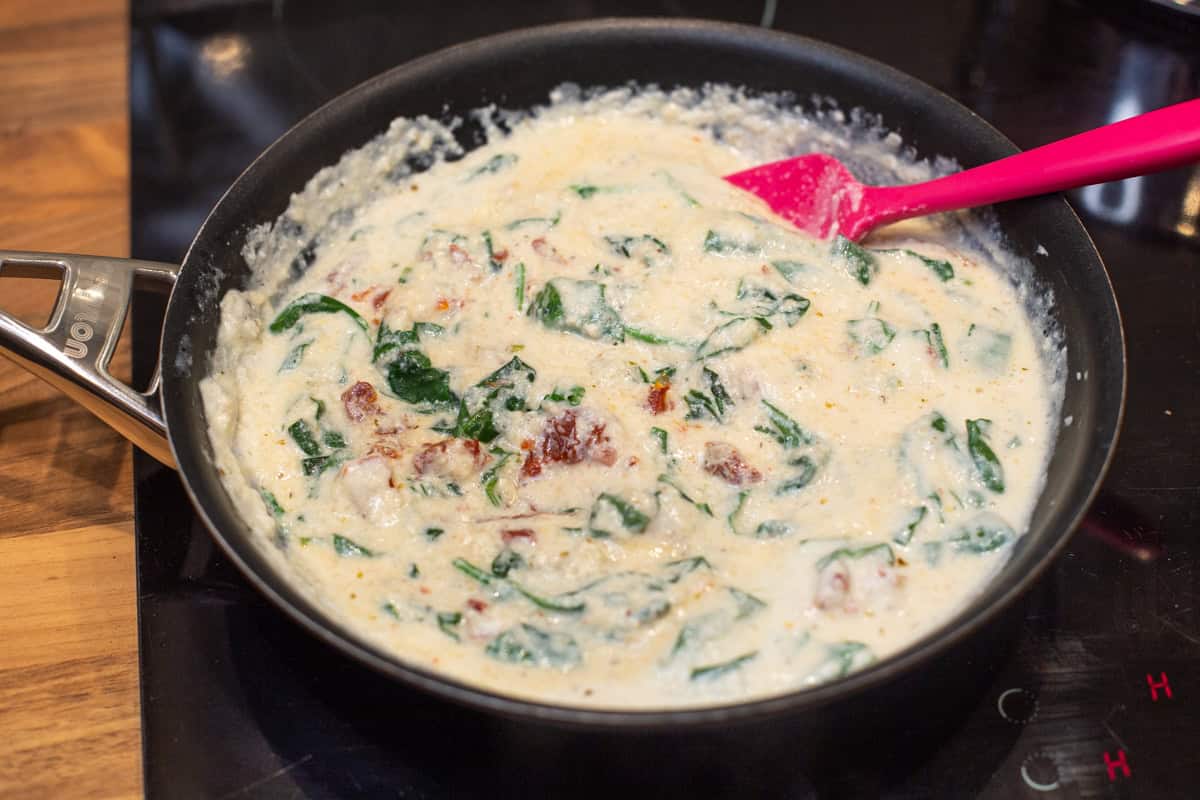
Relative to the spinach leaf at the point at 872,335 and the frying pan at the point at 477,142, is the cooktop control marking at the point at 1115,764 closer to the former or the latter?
the frying pan at the point at 477,142

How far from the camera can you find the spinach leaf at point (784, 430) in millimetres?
1999

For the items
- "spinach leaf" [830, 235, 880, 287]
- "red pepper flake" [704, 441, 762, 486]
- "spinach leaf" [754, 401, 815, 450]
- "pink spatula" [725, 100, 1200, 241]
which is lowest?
"red pepper flake" [704, 441, 762, 486]

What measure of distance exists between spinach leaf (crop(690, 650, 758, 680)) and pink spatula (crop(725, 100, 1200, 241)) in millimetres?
1090

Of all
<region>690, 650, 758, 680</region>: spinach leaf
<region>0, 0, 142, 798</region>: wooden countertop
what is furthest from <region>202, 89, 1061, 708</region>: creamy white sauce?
<region>0, 0, 142, 798</region>: wooden countertop

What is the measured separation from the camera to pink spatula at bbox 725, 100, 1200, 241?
1952 mm

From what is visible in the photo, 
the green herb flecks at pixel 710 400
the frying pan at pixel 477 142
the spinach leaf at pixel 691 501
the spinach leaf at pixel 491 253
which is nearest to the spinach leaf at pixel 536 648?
the frying pan at pixel 477 142

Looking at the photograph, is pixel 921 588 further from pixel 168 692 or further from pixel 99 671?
pixel 99 671

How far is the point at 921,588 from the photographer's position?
1771 millimetres

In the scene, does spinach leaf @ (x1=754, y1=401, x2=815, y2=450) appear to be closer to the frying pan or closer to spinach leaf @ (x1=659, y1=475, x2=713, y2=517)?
spinach leaf @ (x1=659, y1=475, x2=713, y2=517)

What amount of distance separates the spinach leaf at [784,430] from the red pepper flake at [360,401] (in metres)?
0.75

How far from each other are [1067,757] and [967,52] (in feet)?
6.83

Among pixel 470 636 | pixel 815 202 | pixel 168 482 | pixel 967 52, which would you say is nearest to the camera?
pixel 470 636

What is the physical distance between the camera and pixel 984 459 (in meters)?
1.93

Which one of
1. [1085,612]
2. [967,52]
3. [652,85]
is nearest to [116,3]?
[652,85]
